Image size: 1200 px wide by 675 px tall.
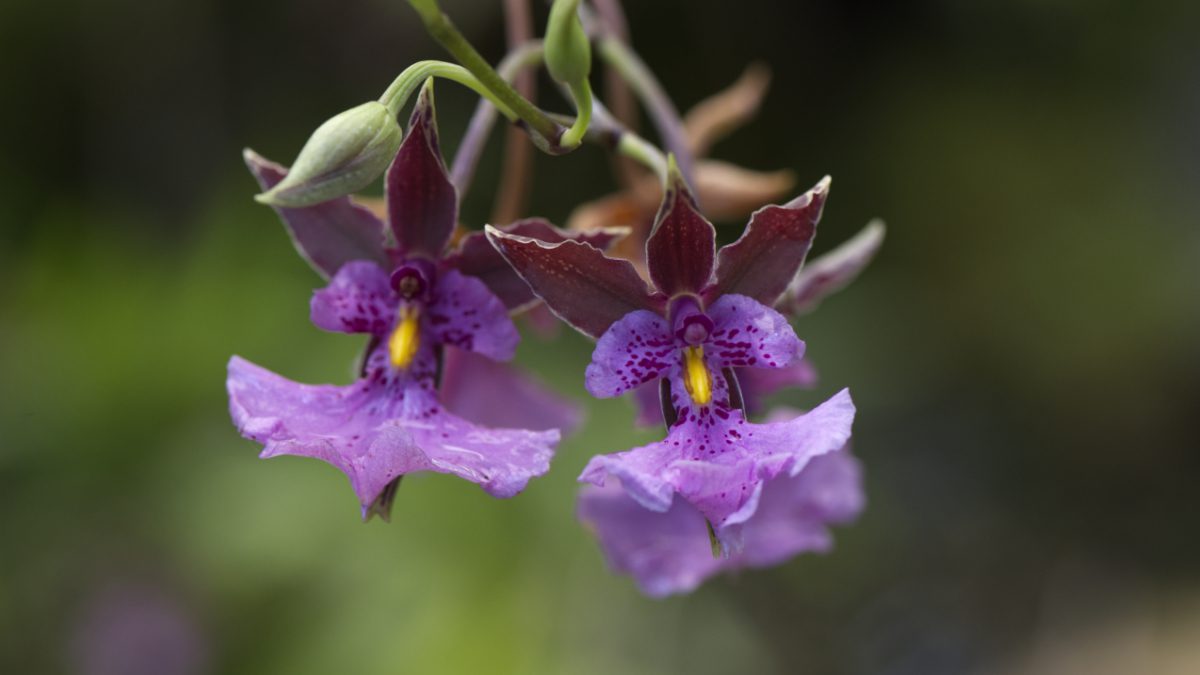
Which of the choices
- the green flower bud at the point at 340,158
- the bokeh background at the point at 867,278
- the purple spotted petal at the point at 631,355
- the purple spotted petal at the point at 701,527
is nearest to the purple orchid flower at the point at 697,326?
the purple spotted petal at the point at 631,355

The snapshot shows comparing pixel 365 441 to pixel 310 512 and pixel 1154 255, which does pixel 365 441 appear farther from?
pixel 1154 255

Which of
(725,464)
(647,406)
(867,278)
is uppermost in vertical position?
(867,278)

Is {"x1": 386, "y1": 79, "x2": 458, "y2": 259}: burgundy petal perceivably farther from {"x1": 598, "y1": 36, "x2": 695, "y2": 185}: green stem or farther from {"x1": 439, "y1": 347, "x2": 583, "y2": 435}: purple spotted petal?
{"x1": 598, "y1": 36, "x2": 695, "y2": 185}: green stem

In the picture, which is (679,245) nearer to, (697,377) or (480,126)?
(697,377)

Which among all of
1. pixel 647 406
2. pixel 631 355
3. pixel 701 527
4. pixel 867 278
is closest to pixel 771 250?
pixel 631 355

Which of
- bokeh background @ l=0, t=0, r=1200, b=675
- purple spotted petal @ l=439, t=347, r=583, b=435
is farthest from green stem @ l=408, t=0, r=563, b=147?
bokeh background @ l=0, t=0, r=1200, b=675

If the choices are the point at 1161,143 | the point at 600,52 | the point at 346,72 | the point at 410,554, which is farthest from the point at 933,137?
the point at 600,52

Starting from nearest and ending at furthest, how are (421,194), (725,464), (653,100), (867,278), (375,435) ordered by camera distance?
(725,464), (375,435), (421,194), (653,100), (867,278)
